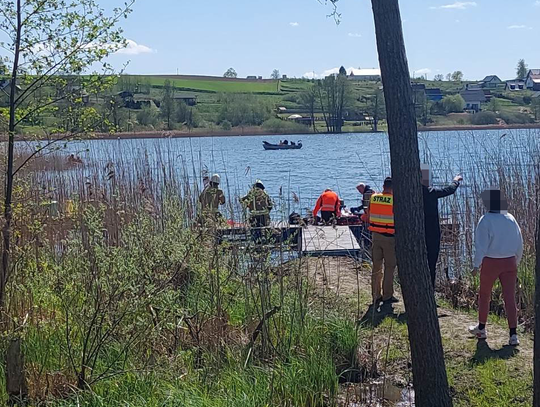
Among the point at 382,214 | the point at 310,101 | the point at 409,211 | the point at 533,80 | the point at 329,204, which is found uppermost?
the point at 310,101

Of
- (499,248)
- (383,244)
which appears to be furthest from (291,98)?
(499,248)

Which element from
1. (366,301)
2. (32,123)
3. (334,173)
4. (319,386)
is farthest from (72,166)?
(334,173)

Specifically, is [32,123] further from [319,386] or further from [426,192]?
[426,192]

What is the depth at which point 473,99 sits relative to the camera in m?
33.6

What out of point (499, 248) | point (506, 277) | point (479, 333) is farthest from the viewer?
point (479, 333)

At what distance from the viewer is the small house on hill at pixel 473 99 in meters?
31.3

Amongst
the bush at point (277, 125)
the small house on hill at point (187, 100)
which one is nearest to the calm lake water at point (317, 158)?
the small house on hill at point (187, 100)

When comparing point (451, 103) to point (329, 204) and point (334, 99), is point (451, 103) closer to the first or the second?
point (329, 204)

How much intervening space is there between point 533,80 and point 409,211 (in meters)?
31.4

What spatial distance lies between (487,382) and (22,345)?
3734 mm

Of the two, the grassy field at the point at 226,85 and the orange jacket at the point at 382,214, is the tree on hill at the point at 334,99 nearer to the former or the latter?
the grassy field at the point at 226,85

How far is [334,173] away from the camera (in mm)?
30391

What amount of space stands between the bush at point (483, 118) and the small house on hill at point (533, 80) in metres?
3.23

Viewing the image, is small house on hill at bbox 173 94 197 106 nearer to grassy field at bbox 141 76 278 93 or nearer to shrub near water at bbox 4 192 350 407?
shrub near water at bbox 4 192 350 407
